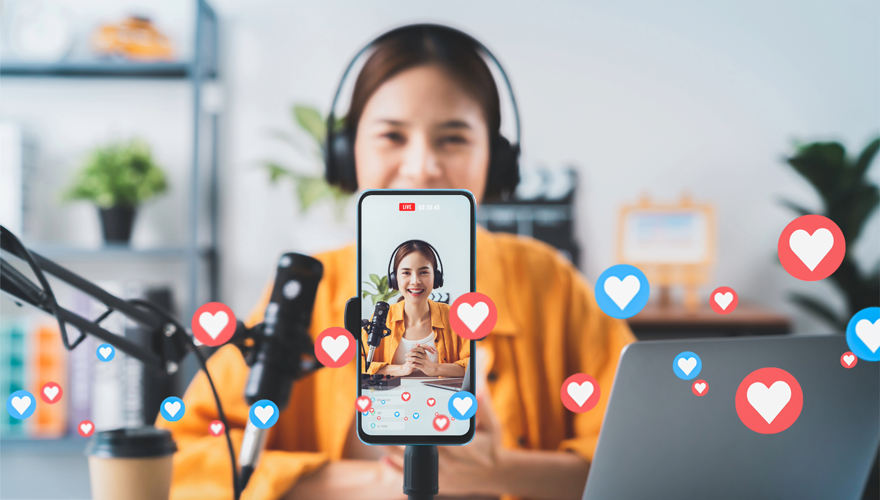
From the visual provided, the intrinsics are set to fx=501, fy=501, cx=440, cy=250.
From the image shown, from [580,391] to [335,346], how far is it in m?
0.18

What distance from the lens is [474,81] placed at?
68 cm

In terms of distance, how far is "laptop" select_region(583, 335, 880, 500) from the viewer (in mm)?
340

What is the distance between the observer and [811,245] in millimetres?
333

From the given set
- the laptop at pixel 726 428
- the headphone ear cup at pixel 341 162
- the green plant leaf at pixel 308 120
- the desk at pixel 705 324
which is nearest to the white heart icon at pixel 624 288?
the laptop at pixel 726 428

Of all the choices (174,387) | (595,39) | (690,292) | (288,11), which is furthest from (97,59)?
(690,292)

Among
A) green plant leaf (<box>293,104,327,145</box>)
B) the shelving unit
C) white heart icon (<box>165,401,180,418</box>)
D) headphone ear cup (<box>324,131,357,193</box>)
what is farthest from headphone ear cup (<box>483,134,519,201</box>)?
the shelving unit

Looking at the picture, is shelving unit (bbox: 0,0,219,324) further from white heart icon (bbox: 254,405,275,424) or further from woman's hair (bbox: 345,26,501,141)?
white heart icon (bbox: 254,405,275,424)

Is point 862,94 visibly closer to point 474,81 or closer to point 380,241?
point 474,81

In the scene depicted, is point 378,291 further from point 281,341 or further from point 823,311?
point 823,311

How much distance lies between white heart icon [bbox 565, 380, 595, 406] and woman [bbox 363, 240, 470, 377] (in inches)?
4.0

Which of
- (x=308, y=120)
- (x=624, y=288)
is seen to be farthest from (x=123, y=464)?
(x=308, y=120)

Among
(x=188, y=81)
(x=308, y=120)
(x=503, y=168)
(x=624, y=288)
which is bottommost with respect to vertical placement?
(x=624, y=288)

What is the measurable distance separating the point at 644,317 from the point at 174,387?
4.31 ft

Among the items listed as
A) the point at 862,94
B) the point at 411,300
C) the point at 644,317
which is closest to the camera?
the point at 411,300
